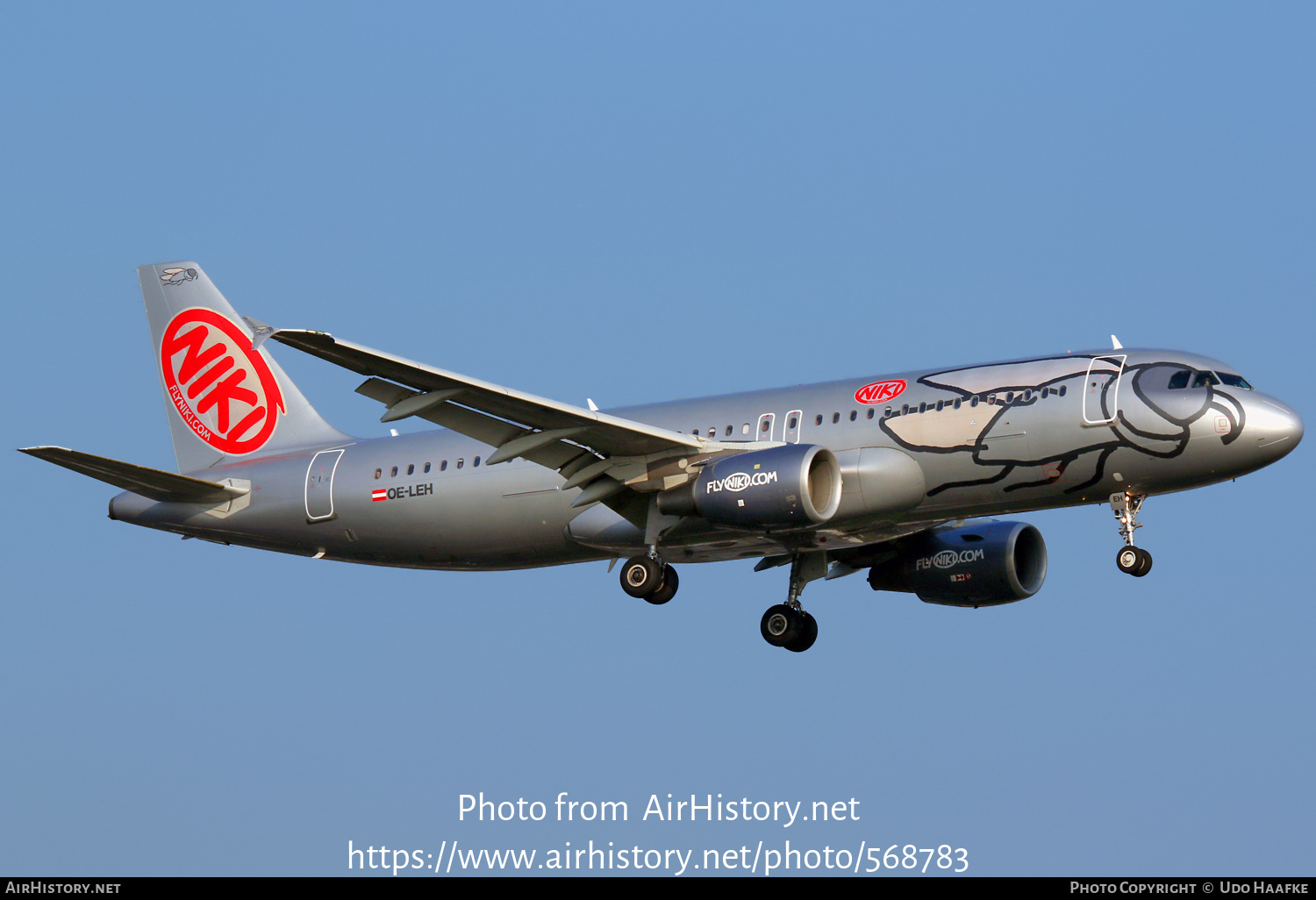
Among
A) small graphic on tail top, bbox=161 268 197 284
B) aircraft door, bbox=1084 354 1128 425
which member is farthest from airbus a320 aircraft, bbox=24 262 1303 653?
small graphic on tail top, bbox=161 268 197 284

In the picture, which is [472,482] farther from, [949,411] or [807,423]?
[949,411]

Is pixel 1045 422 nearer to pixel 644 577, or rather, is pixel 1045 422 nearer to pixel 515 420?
pixel 644 577

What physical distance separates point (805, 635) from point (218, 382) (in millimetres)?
15369

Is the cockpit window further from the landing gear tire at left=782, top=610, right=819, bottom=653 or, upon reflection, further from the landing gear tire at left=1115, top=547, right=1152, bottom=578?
the landing gear tire at left=782, top=610, right=819, bottom=653

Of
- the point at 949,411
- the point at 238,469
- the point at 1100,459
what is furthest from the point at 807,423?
the point at 238,469

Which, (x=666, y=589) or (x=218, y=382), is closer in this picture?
(x=666, y=589)

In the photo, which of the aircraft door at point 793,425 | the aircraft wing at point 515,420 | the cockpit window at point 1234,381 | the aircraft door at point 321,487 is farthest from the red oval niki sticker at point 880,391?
the aircraft door at point 321,487

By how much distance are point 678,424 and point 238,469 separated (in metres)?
11.0

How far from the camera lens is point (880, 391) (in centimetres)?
3328

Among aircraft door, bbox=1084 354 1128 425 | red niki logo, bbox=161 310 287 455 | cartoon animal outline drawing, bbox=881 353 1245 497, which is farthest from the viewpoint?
red niki logo, bbox=161 310 287 455

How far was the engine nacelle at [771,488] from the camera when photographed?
31359 millimetres

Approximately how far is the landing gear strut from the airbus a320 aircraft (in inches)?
1.9

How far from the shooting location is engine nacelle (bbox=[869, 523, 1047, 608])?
3797 centimetres

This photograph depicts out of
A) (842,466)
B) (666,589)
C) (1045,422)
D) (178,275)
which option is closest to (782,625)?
(666,589)
